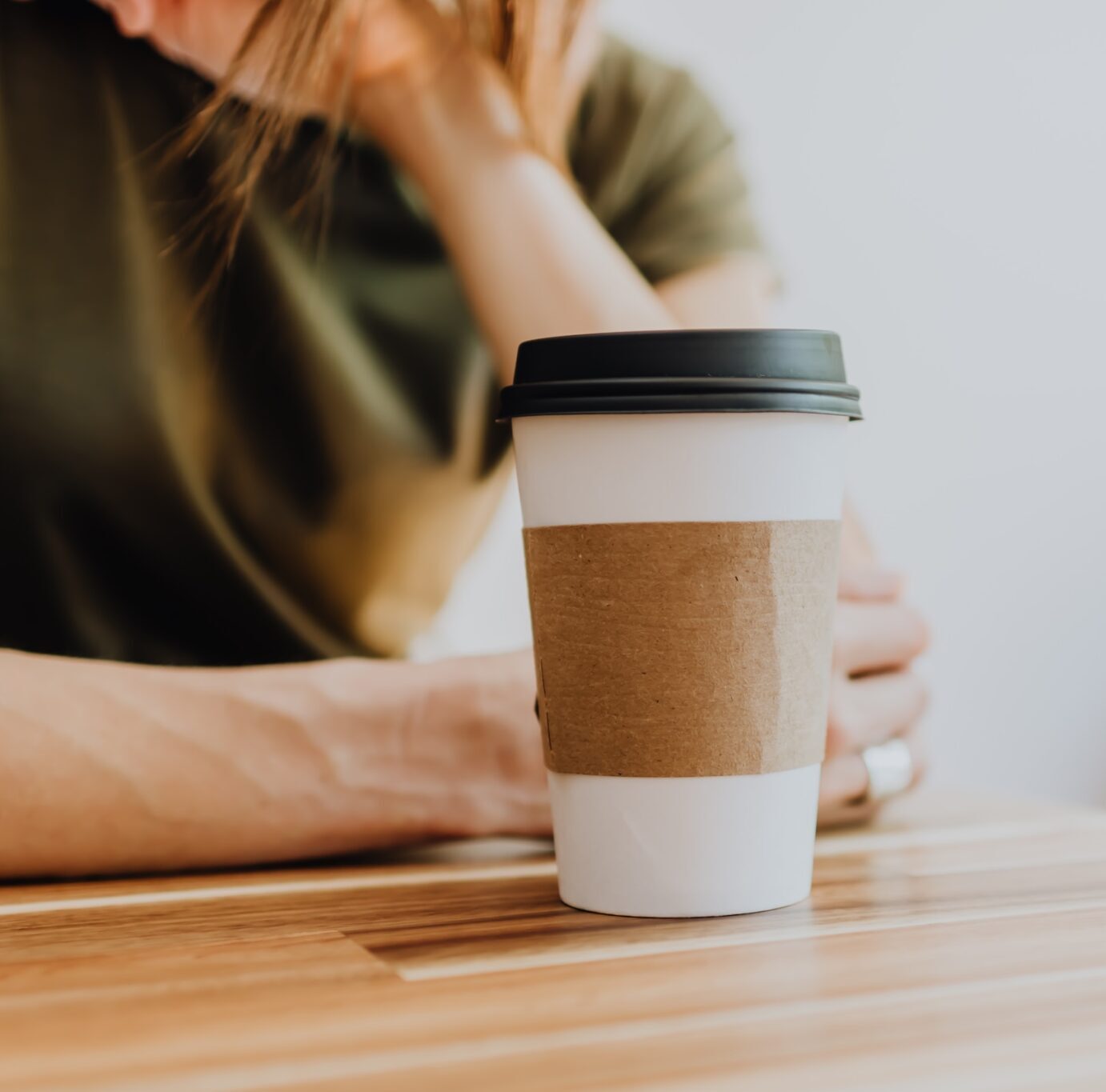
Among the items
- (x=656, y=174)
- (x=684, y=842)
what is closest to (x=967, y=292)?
(x=656, y=174)

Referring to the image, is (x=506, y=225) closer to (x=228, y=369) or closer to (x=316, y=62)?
(x=316, y=62)

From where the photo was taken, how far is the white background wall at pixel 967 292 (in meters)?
2.00

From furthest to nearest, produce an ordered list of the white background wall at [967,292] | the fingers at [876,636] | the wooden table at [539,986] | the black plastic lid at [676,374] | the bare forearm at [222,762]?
the white background wall at [967,292] → the fingers at [876,636] → the bare forearm at [222,762] → the black plastic lid at [676,374] → the wooden table at [539,986]

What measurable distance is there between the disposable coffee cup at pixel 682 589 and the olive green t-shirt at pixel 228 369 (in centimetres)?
64

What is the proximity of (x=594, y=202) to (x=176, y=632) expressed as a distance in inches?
24.4

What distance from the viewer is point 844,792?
2.34ft

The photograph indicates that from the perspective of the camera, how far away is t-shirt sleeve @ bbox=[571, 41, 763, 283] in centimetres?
124

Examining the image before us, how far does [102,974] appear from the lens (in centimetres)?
43

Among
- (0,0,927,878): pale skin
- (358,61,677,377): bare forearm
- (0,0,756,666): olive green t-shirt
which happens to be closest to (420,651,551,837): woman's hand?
(0,0,927,878): pale skin

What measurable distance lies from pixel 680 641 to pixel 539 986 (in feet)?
0.49

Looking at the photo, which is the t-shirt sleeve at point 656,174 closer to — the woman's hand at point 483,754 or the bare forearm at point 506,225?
the bare forearm at point 506,225

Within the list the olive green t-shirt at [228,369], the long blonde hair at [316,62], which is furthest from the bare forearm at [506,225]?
the olive green t-shirt at [228,369]

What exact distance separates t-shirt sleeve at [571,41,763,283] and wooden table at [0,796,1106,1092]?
30.9 inches

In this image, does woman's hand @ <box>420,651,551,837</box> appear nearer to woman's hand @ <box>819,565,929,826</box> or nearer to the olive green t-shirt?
woman's hand @ <box>819,565,929,826</box>
